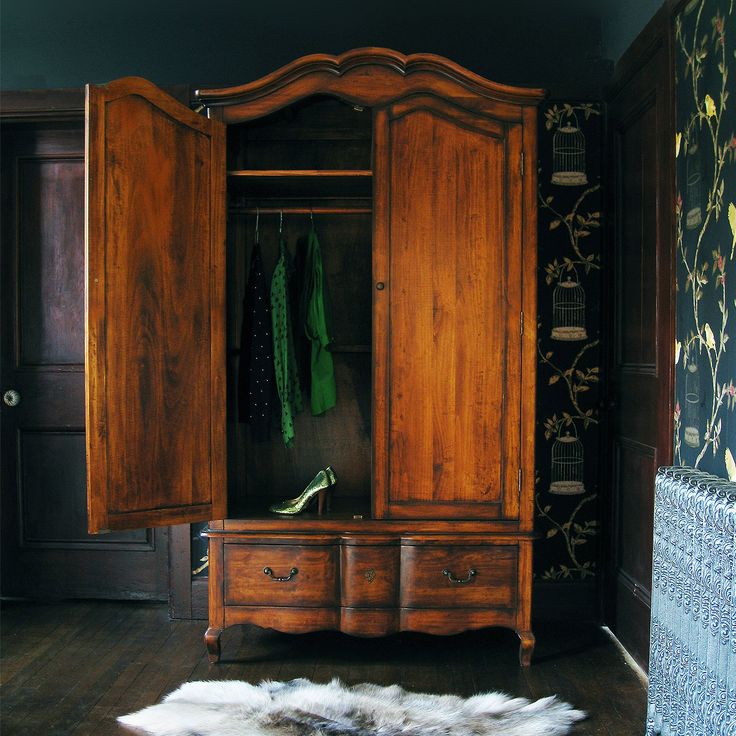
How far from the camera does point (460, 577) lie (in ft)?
9.32

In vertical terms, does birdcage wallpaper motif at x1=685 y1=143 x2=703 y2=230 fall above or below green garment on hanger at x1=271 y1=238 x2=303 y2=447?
above

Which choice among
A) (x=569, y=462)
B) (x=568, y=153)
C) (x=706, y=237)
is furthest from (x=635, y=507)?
(x=568, y=153)

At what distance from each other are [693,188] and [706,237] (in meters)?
0.20

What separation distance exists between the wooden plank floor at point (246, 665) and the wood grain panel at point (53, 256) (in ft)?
3.94

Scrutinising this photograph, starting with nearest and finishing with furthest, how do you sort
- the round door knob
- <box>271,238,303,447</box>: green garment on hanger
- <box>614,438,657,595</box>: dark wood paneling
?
1. <box>614,438,657,595</box>: dark wood paneling
2. <box>271,238,303,447</box>: green garment on hanger
3. the round door knob

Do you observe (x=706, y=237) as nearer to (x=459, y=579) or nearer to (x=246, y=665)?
(x=459, y=579)

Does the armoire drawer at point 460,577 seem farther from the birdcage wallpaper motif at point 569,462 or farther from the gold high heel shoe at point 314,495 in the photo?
the birdcage wallpaper motif at point 569,462

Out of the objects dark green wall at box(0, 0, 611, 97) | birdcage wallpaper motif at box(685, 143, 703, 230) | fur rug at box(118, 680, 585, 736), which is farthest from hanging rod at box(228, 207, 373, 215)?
fur rug at box(118, 680, 585, 736)

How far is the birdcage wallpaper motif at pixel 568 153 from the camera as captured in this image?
333cm

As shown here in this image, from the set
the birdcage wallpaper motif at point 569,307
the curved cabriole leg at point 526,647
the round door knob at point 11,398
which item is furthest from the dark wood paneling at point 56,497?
the birdcage wallpaper motif at point 569,307

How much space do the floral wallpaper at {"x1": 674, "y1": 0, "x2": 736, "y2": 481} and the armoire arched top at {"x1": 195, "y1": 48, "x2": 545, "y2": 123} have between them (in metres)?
0.59

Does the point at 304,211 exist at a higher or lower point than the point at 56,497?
higher

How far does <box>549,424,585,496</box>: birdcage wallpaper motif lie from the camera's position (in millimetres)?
3350

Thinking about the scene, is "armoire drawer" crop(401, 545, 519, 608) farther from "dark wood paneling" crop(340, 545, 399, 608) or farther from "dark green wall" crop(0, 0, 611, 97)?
"dark green wall" crop(0, 0, 611, 97)
